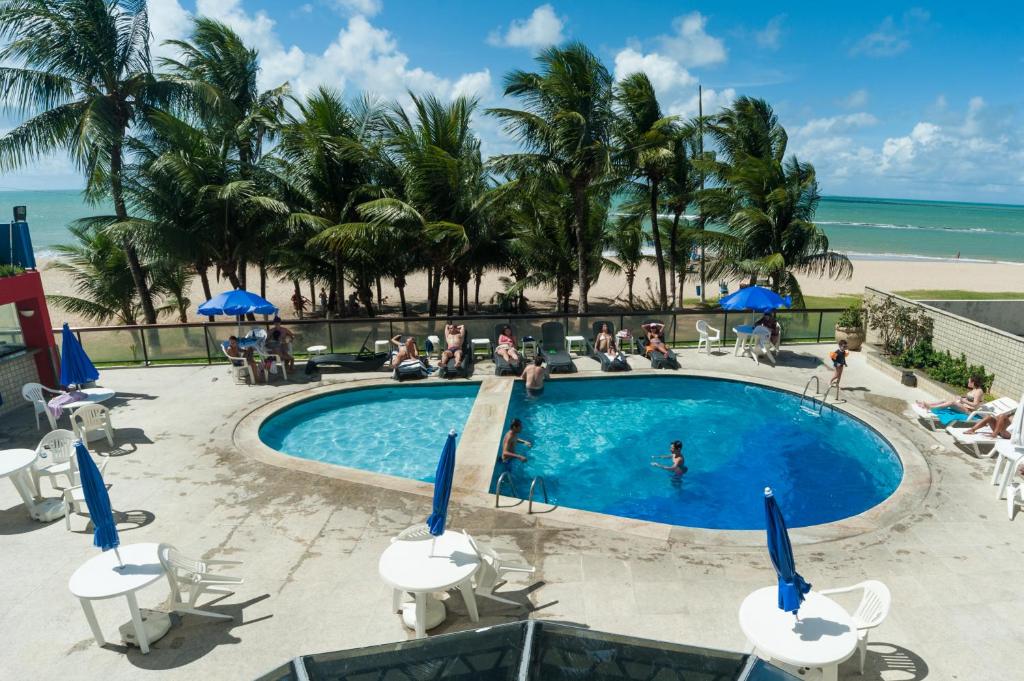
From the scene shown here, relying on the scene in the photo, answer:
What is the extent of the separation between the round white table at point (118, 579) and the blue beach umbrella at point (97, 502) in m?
0.28

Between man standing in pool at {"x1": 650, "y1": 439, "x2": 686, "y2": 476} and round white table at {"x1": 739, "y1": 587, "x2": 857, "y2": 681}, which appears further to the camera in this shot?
man standing in pool at {"x1": 650, "y1": 439, "x2": 686, "y2": 476}

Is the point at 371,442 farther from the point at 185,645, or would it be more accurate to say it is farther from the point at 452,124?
the point at 452,124

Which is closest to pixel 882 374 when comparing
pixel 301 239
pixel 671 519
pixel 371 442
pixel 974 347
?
pixel 974 347

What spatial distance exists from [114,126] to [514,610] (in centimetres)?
1776

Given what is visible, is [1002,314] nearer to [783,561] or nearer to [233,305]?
[783,561]

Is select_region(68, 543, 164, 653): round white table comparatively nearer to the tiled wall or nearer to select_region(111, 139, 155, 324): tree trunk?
the tiled wall

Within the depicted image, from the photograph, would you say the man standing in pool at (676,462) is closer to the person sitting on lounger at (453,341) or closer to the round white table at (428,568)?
the round white table at (428,568)

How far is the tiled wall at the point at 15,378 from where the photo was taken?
13320 mm

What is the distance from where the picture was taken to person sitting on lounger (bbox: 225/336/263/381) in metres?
15.1

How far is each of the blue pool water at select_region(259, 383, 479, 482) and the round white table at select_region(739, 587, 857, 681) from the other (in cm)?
697

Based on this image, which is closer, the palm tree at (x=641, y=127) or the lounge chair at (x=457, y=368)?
the lounge chair at (x=457, y=368)

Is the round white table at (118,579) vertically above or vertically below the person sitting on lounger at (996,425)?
above

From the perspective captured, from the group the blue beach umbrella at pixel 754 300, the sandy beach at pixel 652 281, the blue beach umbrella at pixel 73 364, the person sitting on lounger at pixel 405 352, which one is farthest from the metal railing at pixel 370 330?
the sandy beach at pixel 652 281

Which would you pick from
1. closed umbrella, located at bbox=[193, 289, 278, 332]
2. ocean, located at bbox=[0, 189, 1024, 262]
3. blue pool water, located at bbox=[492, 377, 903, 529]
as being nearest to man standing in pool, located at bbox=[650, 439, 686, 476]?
blue pool water, located at bbox=[492, 377, 903, 529]
